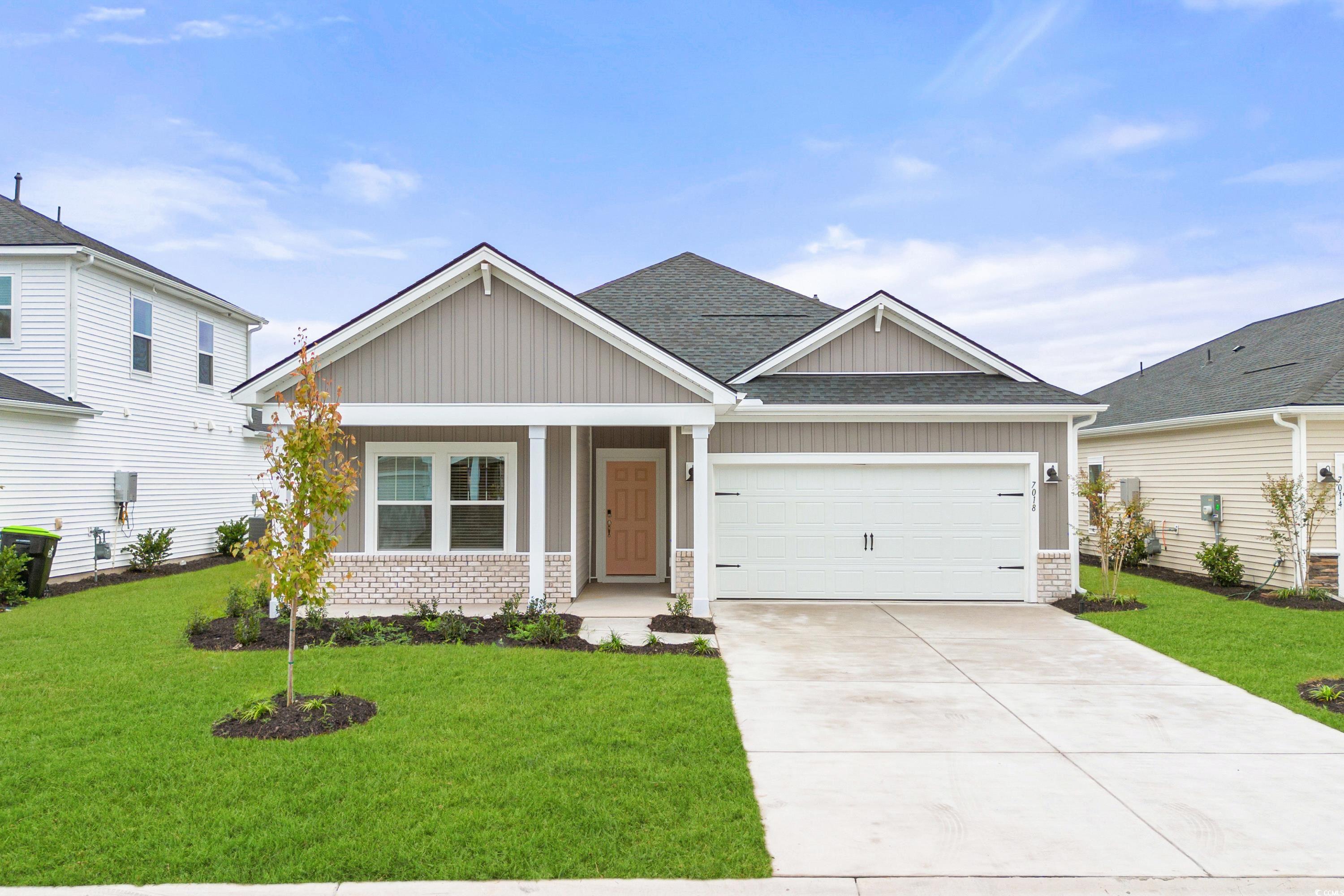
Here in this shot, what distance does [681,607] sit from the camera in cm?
988

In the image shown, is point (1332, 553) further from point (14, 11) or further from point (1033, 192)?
point (14, 11)

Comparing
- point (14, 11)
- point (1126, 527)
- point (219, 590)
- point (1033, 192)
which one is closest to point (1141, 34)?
point (1033, 192)

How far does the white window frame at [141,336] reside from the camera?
15414 millimetres

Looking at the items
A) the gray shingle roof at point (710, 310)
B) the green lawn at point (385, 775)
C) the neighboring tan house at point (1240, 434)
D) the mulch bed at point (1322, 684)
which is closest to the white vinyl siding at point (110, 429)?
the green lawn at point (385, 775)

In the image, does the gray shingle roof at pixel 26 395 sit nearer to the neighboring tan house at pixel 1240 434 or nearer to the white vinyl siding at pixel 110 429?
the white vinyl siding at pixel 110 429

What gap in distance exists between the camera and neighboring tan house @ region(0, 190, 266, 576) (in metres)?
13.4

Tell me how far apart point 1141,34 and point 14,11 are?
20300 millimetres

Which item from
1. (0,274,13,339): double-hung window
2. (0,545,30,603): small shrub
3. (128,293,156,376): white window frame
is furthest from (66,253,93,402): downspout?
(0,545,30,603): small shrub

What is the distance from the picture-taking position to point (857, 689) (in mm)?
7043

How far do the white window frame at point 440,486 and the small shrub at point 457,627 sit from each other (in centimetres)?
194

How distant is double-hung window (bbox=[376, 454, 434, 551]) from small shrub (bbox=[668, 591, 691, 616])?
378cm

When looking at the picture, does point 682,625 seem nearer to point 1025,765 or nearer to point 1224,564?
point 1025,765

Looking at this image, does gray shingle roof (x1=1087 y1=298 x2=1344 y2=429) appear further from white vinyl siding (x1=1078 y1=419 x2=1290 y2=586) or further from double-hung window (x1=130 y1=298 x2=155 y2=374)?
double-hung window (x1=130 y1=298 x2=155 y2=374)

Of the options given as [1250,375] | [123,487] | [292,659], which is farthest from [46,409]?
[1250,375]
